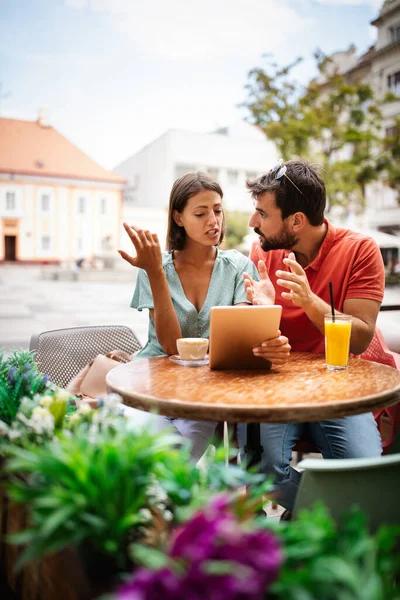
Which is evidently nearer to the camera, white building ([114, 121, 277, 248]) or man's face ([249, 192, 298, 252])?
man's face ([249, 192, 298, 252])

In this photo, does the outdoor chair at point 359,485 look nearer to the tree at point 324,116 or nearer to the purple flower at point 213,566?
the purple flower at point 213,566

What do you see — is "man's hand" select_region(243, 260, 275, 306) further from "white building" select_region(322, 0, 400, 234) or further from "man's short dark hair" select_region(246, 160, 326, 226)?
"white building" select_region(322, 0, 400, 234)

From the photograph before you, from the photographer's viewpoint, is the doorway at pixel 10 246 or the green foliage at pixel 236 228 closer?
the doorway at pixel 10 246

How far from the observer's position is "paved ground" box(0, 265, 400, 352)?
497 centimetres

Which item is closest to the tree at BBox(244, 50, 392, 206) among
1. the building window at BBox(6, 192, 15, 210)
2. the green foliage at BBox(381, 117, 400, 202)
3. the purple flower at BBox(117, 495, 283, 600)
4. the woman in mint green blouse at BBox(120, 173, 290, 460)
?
the green foliage at BBox(381, 117, 400, 202)

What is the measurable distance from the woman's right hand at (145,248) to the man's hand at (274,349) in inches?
16.9

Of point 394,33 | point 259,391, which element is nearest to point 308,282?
point 259,391

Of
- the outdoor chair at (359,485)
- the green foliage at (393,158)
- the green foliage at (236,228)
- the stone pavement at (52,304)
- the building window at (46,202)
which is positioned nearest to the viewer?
the outdoor chair at (359,485)

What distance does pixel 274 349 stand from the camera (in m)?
1.41

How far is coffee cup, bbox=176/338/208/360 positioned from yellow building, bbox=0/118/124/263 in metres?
4.45

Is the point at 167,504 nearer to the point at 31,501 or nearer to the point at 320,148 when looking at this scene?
the point at 31,501

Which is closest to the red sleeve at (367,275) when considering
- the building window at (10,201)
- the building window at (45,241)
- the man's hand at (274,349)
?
the man's hand at (274,349)

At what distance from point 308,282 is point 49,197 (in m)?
6.47

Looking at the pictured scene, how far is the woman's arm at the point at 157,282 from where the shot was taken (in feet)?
5.18
